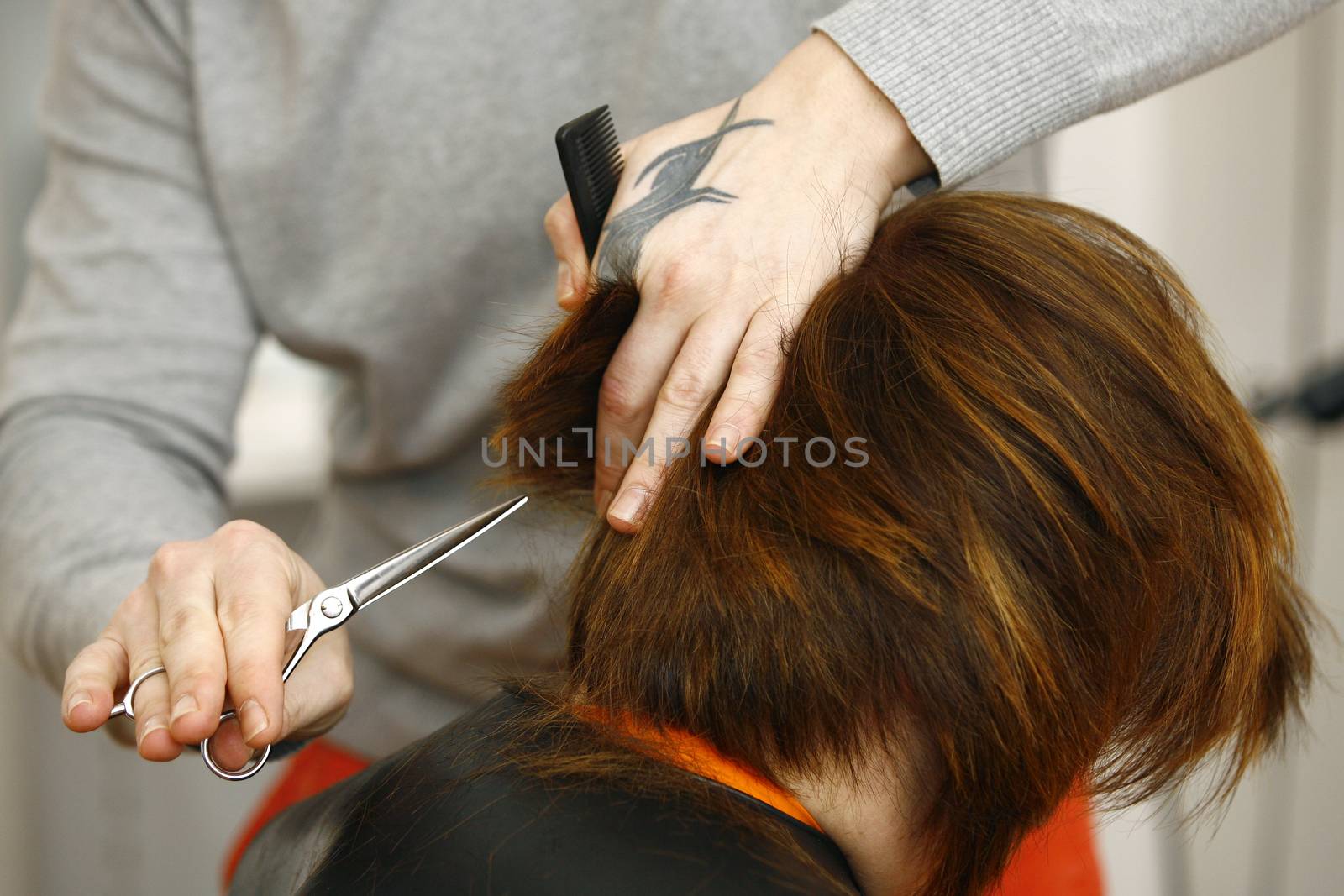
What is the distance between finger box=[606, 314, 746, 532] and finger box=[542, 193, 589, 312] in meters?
0.10

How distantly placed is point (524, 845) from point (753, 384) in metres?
0.26

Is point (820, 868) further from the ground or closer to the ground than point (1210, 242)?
closer to the ground

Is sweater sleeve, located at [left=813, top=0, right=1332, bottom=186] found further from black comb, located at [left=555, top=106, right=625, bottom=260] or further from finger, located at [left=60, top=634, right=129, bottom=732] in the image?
finger, located at [left=60, top=634, right=129, bottom=732]

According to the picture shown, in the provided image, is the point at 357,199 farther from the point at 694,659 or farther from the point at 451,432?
the point at 694,659

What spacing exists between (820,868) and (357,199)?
2.39 feet

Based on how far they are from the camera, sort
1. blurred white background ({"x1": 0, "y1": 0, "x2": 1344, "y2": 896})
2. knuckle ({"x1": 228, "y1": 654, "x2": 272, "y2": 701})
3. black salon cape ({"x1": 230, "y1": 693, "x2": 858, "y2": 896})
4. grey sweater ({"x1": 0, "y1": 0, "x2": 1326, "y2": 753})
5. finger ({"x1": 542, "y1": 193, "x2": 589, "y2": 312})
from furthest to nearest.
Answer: blurred white background ({"x1": 0, "y1": 0, "x2": 1344, "y2": 896})
grey sweater ({"x1": 0, "y1": 0, "x2": 1326, "y2": 753})
finger ({"x1": 542, "y1": 193, "x2": 589, "y2": 312})
knuckle ({"x1": 228, "y1": 654, "x2": 272, "y2": 701})
black salon cape ({"x1": 230, "y1": 693, "x2": 858, "y2": 896})

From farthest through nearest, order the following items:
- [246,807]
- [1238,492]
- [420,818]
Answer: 1. [246,807]
2. [1238,492]
3. [420,818]

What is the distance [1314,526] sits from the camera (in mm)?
1546

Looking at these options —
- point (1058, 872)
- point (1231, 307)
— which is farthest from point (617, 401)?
point (1231, 307)

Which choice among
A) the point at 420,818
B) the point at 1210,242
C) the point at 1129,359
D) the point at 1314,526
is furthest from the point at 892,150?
the point at 1314,526

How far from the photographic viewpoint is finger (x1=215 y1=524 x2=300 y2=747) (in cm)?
53

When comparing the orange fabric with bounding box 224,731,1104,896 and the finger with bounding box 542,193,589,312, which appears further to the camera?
the finger with bounding box 542,193,589,312

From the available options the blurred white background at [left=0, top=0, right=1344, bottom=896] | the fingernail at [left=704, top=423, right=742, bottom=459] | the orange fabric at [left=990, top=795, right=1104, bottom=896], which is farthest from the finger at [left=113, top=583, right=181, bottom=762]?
the blurred white background at [left=0, top=0, right=1344, bottom=896]

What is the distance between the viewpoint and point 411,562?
2.01 feet
